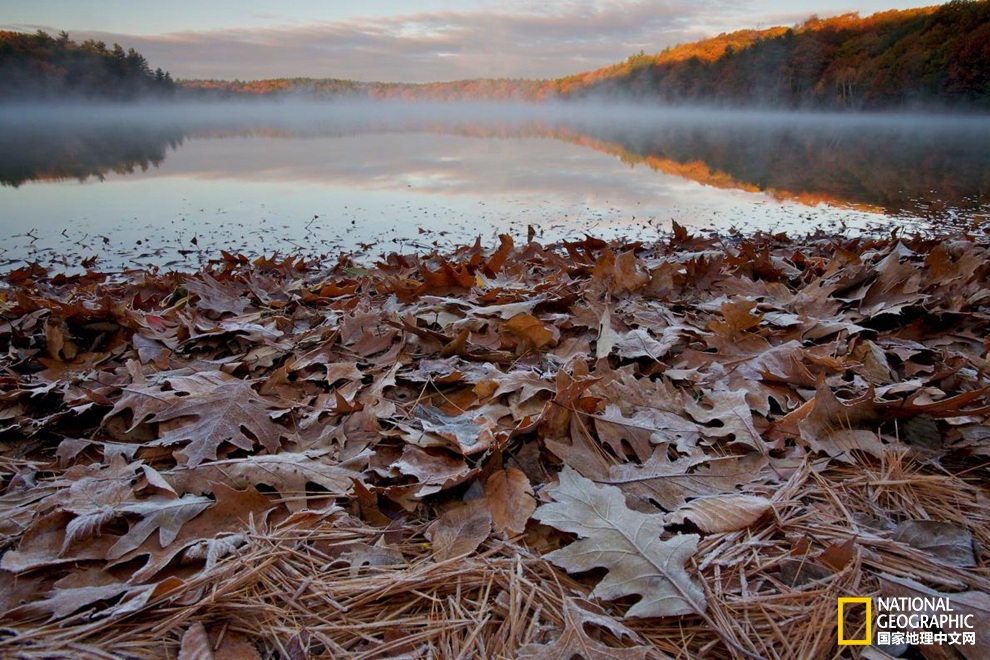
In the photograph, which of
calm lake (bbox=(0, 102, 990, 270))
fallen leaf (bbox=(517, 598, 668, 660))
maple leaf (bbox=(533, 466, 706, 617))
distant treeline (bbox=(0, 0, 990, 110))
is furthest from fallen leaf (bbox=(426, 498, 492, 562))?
distant treeline (bbox=(0, 0, 990, 110))

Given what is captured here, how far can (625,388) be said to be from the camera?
1.43m

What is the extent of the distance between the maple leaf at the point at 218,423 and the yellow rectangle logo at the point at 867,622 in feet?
3.87

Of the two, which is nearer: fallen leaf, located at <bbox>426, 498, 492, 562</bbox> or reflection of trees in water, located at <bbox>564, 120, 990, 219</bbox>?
fallen leaf, located at <bbox>426, 498, 492, 562</bbox>

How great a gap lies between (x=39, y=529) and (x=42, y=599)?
0.16 m

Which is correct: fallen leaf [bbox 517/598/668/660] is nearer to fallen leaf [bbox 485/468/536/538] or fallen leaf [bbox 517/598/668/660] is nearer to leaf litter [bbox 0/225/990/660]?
leaf litter [bbox 0/225/990/660]

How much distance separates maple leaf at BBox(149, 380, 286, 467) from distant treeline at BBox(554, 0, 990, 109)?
36926mm

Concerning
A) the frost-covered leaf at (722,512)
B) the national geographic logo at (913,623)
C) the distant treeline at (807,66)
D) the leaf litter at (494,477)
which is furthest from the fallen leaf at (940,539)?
the distant treeline at (807,66)

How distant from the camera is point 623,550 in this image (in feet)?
2.99

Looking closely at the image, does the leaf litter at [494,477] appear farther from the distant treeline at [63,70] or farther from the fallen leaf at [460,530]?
the distant treeline at [63,70]

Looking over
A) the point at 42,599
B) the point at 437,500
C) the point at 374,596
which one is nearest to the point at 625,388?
the point at 437,500

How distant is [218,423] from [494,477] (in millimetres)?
719

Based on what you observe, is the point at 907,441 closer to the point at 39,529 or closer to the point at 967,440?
the point at 967,440

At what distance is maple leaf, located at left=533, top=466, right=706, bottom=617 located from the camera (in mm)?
840

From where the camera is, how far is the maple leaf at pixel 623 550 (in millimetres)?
840
